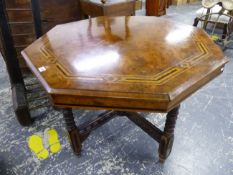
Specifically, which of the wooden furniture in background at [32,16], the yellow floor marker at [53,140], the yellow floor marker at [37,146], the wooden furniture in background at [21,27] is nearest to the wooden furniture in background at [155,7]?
the wooden furniture in background at [32,16]

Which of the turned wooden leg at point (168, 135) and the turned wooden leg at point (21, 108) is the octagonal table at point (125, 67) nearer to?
the turned wooden leg at point (168, 135)

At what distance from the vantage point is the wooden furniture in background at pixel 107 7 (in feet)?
7.54

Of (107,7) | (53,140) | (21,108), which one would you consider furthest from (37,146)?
(107,7)

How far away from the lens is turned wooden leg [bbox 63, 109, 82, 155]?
129 cm

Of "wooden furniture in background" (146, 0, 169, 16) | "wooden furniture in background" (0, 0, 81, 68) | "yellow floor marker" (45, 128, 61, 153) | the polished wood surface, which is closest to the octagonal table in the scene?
the polished wood surface

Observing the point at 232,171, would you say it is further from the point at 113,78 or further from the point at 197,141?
the point at 113,78

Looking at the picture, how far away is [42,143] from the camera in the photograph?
1688mm

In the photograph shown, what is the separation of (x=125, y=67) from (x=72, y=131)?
0.64 m

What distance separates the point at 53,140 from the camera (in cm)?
171

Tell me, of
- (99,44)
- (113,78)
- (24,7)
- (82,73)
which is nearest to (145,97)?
(113,78)

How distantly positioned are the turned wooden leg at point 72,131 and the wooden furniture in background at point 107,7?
4.70 ft

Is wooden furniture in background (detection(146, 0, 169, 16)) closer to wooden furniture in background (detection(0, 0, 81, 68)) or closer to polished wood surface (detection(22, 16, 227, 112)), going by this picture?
wooden furniture in background (detection(0, 0, 81, 68))

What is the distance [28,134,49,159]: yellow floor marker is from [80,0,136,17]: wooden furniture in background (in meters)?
1.49

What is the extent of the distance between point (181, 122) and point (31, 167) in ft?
4.28
